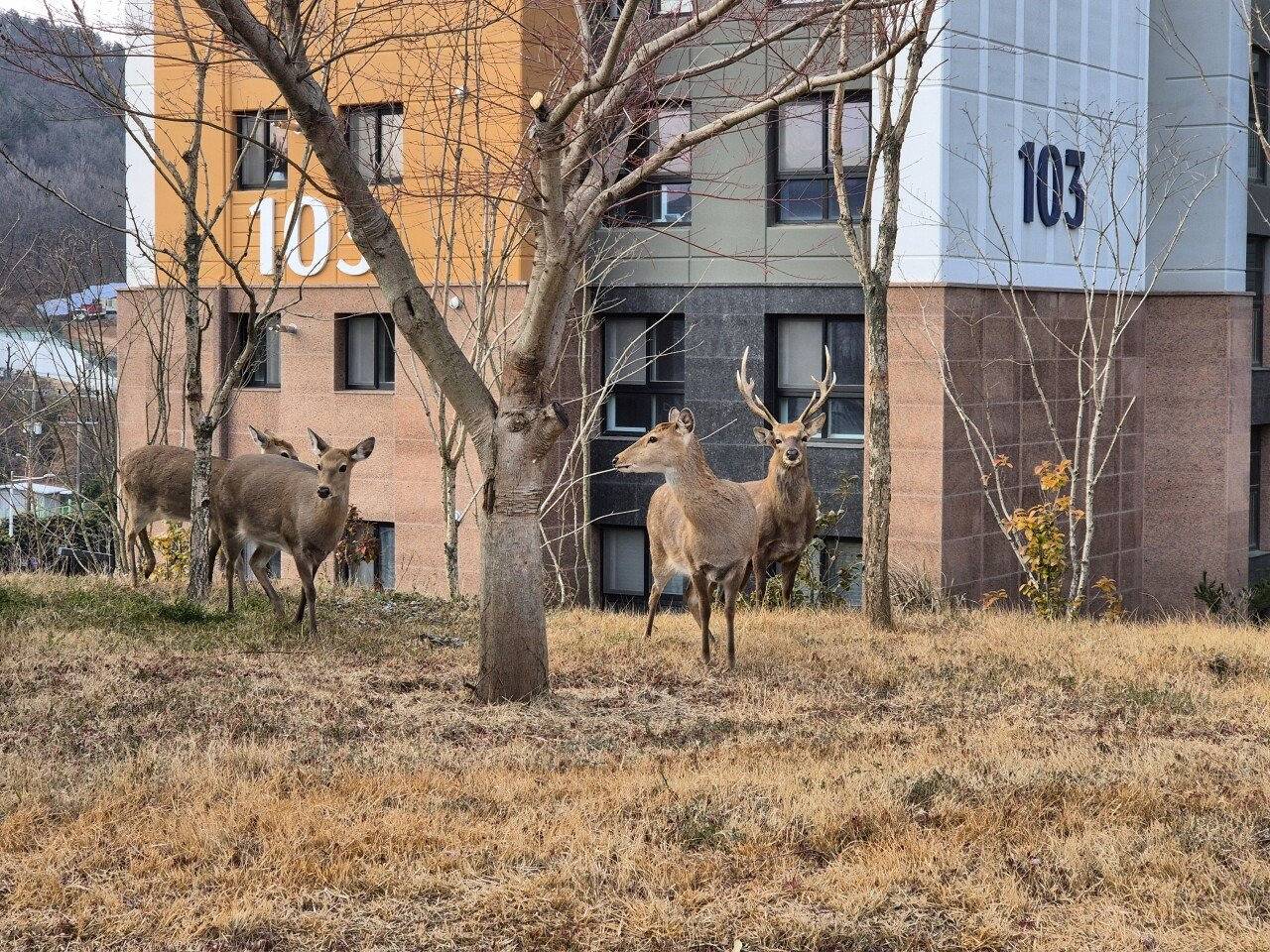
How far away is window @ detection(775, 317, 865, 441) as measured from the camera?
2339 cm

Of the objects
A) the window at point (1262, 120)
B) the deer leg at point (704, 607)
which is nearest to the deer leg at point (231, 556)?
A: the deer leg at point (704, 607)

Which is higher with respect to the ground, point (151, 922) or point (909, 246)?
point (909, 246)

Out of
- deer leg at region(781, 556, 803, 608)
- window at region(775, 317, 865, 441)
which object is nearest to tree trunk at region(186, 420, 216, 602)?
deer leg at region(781, 556, 803, 608)

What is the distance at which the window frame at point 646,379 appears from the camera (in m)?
24.8

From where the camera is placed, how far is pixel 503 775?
8.88 m

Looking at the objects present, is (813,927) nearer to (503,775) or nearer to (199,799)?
(503,775)

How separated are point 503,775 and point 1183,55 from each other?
21.5 m

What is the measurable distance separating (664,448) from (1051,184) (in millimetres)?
12190

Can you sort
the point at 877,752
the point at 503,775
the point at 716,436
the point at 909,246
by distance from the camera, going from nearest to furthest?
1. the point at 503,775
2. the point at 877,752
3. the point at 909,246
4. the point at 716,436

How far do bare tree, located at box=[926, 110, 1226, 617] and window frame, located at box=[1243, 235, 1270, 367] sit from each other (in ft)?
8.87

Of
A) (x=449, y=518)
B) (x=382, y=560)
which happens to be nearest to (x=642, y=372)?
(x=382, y=560)

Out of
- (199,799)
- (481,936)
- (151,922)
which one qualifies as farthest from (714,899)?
(199,799)

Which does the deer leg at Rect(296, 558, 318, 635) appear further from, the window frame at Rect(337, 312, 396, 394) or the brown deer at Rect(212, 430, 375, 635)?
the window frame at Rect(337, 312, 396, 394)

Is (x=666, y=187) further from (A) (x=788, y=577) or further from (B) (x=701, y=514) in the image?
(B) (x=701, y=514)
